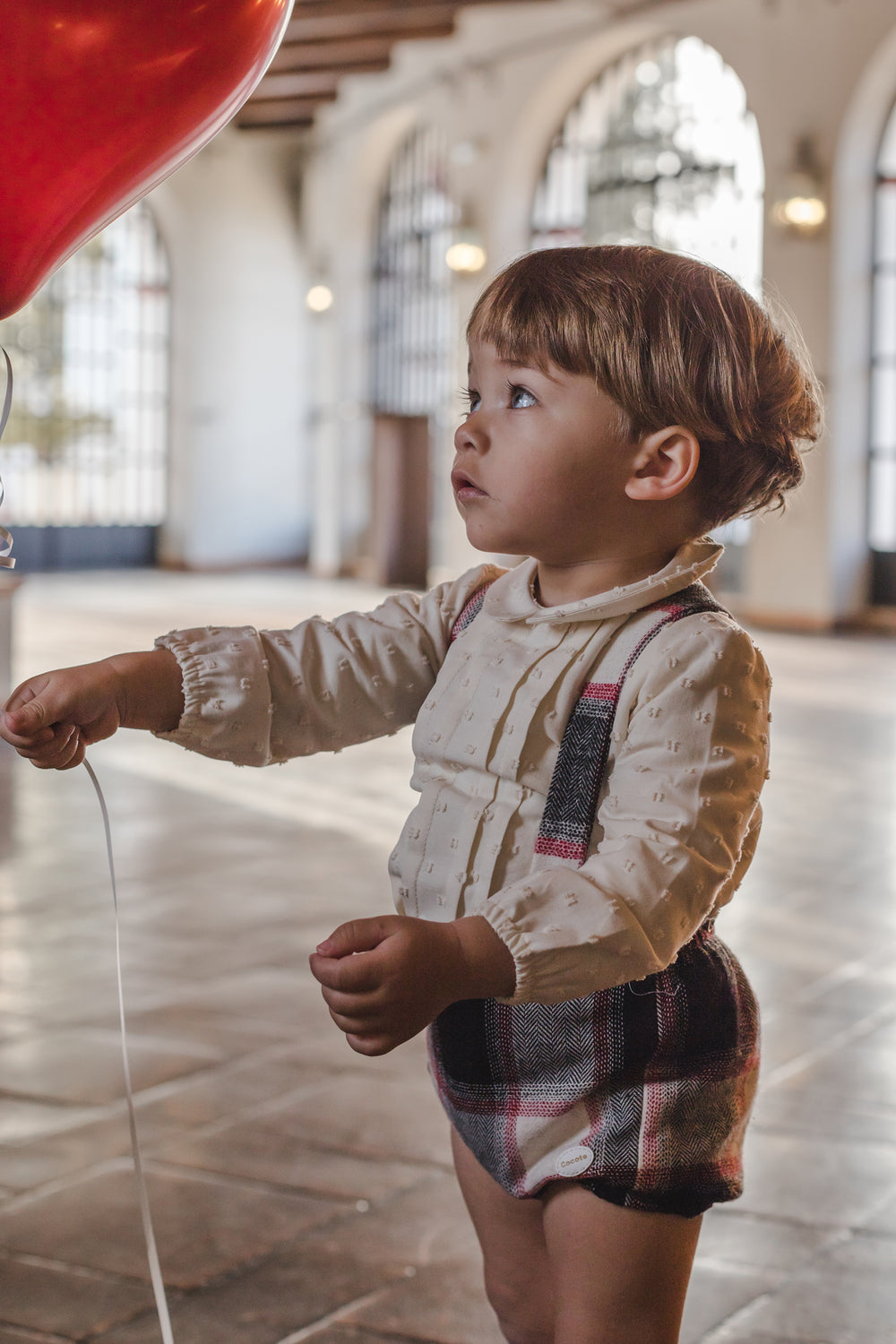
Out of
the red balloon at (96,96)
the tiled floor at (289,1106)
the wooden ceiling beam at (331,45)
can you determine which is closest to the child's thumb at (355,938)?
the red balloon at (96,96)

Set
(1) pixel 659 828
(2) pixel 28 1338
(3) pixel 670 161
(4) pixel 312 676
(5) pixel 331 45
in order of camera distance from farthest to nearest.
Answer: (5) pixel 331 45 < (3) pixel 670 161 < (2) pixel 28 1338 < (4) pixel 312 676 < (1) pixel 659 828

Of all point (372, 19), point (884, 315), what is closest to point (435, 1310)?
point (884, 315)

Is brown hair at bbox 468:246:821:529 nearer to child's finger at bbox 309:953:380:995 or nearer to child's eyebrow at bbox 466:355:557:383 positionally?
child's eyebrow at bbox 466:355:557:383

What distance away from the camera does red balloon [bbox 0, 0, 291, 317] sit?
1.09m

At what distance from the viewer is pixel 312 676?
125 cm

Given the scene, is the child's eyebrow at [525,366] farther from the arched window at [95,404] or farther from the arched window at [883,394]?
the arched window at [95,404]

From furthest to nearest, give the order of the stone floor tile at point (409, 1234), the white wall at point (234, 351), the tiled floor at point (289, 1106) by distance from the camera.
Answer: the white wall at point (234, 351) < the stone floor tile at point (409, 1234) < the tiled floor at point (289, 1106)

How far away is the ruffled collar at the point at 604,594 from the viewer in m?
1.10

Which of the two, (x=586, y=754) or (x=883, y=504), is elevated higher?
(x=883, y=504)

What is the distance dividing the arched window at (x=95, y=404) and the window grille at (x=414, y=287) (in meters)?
2.98

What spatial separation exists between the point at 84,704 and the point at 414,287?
47.8ft

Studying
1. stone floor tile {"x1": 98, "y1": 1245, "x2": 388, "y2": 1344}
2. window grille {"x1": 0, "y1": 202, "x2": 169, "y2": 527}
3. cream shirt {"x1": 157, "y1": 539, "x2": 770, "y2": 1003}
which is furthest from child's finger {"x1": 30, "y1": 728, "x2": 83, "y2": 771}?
window grille {"x1": 0, "y1": 202, "x2": 169, "y2": 527}

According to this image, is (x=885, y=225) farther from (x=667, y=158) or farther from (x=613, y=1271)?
(x=613, y=1271)

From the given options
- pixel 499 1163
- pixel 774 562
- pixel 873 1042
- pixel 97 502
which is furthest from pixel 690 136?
pixel 499 1163
